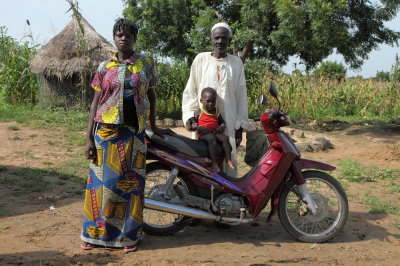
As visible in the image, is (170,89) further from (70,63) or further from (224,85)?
(224,85)

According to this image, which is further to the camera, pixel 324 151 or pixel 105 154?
pixel 324 151

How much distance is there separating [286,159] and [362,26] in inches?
335

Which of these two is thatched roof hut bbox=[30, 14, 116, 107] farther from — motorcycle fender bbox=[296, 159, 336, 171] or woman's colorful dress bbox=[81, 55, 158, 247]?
motorcycle fender bbox=[296, 159, 336, 171]

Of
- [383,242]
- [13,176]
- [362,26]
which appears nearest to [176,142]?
[383,242]

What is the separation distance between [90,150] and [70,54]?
8323 millimetres

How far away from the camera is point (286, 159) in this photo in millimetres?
3816

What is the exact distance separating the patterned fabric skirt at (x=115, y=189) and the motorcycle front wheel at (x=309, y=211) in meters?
1.30

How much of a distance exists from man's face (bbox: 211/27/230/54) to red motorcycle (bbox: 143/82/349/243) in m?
0.58

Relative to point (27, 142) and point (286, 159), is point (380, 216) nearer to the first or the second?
point (286, 159)

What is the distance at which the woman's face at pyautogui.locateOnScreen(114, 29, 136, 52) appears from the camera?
10.9ft

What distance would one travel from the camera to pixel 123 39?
3.35 m

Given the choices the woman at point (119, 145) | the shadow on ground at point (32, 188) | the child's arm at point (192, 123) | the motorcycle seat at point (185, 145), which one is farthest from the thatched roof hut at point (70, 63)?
the woman at point (119, 145)

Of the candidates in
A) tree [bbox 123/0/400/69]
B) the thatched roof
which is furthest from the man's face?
the thatched roof

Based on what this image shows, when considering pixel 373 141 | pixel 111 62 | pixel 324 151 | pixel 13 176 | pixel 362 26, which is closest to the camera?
pixel 111 62
